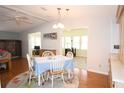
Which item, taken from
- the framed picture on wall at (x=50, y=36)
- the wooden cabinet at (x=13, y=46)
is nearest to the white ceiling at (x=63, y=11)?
the framed picture on wall at (x=50, y=36)

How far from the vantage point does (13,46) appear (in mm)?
8695

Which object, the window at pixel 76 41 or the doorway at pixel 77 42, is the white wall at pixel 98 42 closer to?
the doorway at pixel 77 42

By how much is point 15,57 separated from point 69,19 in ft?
17.2

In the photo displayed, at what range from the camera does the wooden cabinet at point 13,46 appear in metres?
8.11

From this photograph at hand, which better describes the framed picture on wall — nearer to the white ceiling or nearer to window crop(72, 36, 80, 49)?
the white ceiling

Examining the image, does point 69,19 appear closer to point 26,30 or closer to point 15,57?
point 26,30

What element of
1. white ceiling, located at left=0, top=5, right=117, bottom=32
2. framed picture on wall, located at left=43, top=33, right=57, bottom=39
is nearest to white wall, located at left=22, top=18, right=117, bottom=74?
white ceiling, located at left=0, top=5, right=117, bottom=32

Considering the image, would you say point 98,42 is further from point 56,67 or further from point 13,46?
point 13,46

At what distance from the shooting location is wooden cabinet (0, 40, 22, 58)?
26.6ft

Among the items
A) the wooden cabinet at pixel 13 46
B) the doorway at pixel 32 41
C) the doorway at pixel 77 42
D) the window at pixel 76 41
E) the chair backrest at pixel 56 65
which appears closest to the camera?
the chair backrest at pixel 56 65

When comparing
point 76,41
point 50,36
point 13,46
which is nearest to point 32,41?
point 13,46
